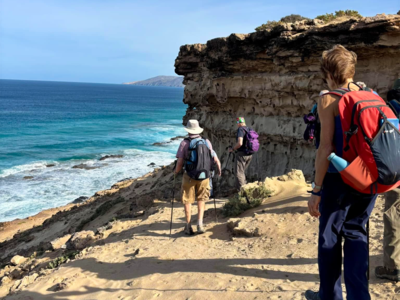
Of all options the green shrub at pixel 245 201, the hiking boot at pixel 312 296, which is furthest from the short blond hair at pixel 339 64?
the green shrub at pixel 245 201

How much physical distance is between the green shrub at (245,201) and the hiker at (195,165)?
3.70 ft

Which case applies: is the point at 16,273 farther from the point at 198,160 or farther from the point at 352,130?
the point at 352,130

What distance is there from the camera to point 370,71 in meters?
10.3

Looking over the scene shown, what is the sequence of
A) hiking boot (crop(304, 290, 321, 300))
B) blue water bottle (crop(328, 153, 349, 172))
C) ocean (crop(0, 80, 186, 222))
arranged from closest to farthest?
blue water bottle (crop(328, 153, 349, 172)) → hiking boot (crop(304, 290, 321, 300)) → ocean (crop(0, 80, 186, 222))

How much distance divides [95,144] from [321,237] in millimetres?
37436

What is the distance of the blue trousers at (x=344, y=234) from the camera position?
2831mm

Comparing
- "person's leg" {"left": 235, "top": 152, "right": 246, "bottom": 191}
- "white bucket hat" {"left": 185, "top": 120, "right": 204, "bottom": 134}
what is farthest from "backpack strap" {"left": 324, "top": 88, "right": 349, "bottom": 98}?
"person's leg" {"left": 235, "top": 152, "right": 246, "bottom": 191}

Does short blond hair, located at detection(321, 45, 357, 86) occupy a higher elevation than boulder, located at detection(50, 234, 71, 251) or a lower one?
higher

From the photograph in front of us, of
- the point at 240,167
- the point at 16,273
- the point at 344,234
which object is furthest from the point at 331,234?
the point at 16,273

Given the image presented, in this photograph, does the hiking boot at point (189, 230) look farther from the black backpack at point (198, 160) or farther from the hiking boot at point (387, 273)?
the hiking boot at point (387, 273)

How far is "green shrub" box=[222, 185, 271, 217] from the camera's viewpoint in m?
7.44

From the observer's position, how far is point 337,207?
2.83 metres

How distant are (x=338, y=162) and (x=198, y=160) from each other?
3.68m

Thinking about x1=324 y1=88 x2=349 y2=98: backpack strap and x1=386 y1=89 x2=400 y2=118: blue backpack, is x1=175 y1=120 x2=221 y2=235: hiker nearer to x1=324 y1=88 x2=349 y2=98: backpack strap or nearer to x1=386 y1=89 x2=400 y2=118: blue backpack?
x1=386 y1=89 x2=400 y2=118: blue backpack
